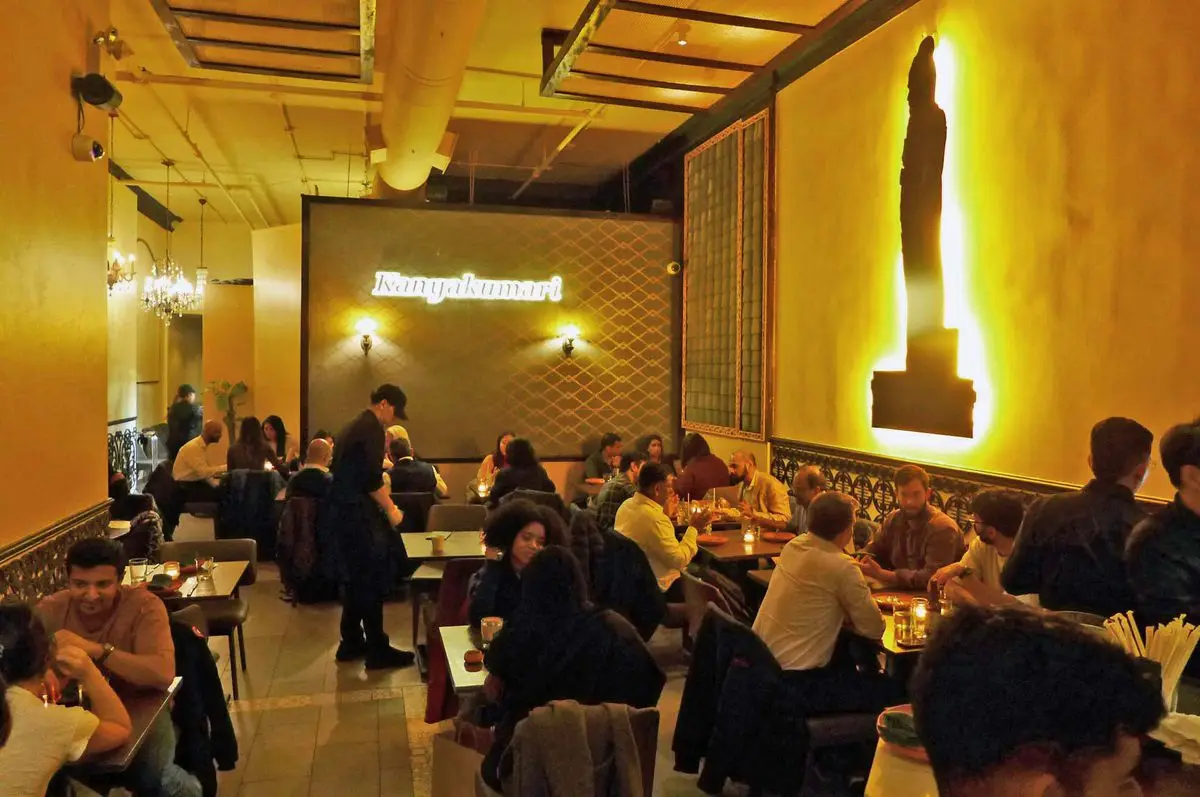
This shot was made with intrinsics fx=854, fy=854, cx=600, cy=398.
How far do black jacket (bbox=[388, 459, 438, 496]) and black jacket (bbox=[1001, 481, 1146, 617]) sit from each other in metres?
5.60

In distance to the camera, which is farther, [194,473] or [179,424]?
[179,424]

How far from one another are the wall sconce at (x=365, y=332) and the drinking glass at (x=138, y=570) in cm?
562

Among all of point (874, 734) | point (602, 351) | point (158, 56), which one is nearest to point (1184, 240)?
point (874, 734)

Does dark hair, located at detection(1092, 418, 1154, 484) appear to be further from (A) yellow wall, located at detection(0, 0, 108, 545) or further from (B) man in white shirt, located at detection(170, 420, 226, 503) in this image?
(B) man in white shirt, located at detection(170, 420, 226, 503)

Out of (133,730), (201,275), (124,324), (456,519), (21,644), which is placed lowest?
(133,730)

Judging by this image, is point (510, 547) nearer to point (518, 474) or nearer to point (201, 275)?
point (518, 474)

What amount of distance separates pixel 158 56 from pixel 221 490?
4.10m

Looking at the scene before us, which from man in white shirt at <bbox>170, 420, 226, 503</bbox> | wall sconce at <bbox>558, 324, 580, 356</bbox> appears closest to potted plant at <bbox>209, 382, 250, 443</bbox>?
man in white shirt at <bbox>170, 420, 226, 503</bbox>

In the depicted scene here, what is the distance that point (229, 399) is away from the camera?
14.0 metres

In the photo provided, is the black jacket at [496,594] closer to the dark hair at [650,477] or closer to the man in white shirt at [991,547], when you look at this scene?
the dark hair at [650,477]

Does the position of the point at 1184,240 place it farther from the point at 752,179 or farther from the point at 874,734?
the point at 752,179

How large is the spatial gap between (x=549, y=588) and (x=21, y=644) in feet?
4.83

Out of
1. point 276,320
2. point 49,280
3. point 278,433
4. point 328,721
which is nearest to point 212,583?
point 328,721

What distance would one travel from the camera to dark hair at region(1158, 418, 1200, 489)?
Result: 2.34 meters
